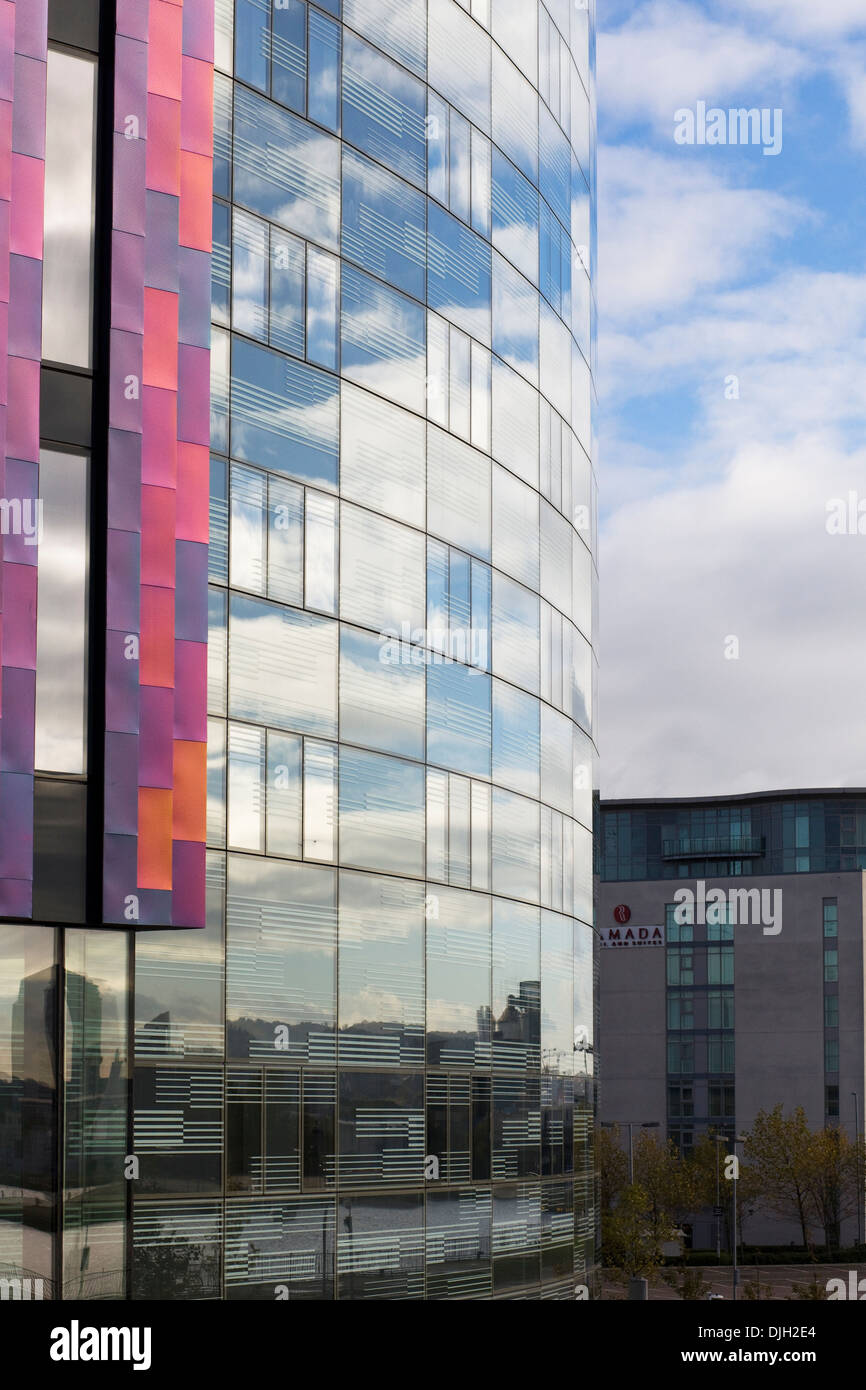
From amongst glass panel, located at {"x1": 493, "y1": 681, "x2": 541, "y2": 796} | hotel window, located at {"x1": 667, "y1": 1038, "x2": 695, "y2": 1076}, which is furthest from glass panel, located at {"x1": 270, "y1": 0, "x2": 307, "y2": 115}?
hotel window, located at {"x1": 667, "y1": 1038, "x2": 695, "y2": 1076}

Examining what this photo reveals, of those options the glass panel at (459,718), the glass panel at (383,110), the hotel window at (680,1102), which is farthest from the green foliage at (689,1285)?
the glass panel at (383,110)

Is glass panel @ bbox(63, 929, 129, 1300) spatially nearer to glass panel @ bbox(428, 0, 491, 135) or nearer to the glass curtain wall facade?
the glass curtain wall facade

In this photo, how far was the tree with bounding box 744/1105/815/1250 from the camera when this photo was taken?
330 ft

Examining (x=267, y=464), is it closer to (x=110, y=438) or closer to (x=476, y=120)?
(x=110, y=438)

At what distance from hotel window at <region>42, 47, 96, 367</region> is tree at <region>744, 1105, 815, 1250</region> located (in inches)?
3516

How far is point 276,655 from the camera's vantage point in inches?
963

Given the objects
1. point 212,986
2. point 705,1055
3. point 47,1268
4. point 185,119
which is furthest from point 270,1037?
point 705,1055

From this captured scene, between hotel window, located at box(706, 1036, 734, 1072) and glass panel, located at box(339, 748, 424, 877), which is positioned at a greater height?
glass panel, located at box(339, 748, 424, 877)

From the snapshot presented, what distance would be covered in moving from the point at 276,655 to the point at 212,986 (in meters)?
4.90

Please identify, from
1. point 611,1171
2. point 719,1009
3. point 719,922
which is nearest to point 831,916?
point 719,922

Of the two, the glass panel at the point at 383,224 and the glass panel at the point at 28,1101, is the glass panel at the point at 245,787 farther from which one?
the glass panel at the point at 383,224

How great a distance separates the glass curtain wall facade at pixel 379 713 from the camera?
76.0 ft

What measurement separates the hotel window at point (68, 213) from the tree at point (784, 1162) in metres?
89.3

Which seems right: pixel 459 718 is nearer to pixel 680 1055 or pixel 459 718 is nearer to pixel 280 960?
pixel 280 960
